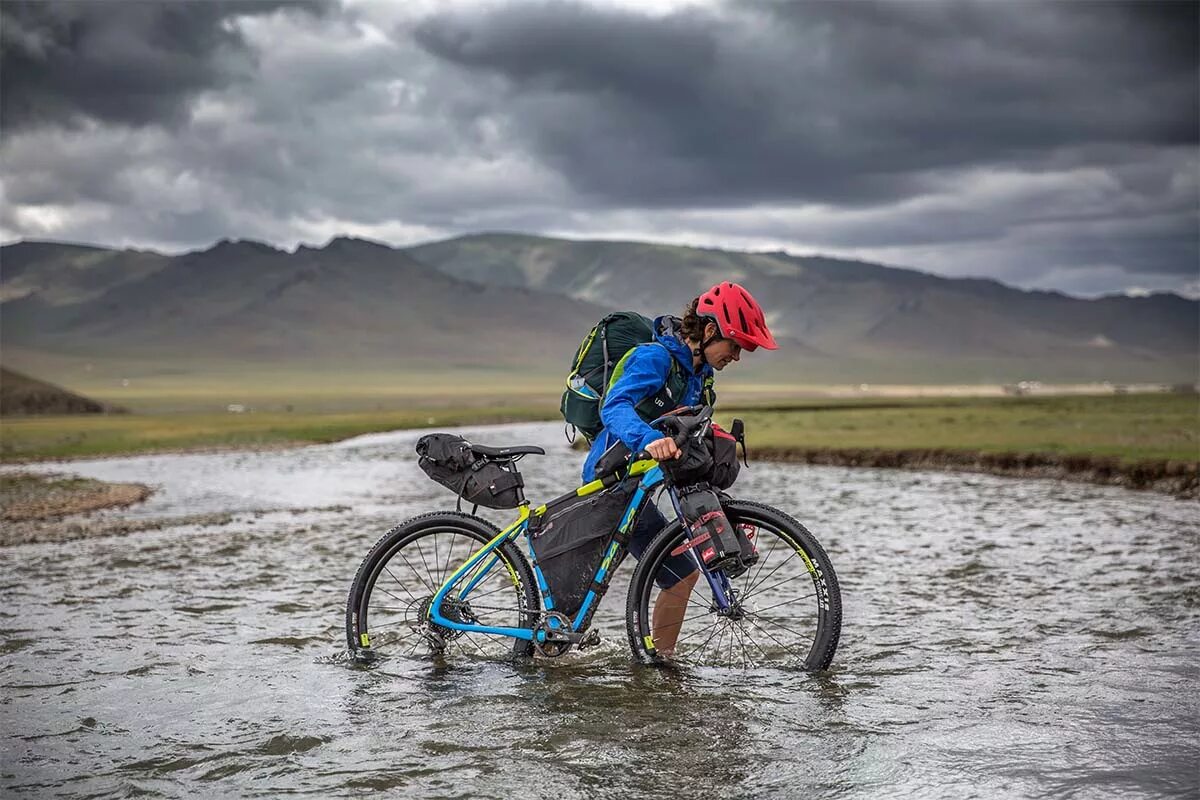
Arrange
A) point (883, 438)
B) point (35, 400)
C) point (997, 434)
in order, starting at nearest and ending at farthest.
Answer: point (997, 434)
point (883, 438)
point (35, 400)

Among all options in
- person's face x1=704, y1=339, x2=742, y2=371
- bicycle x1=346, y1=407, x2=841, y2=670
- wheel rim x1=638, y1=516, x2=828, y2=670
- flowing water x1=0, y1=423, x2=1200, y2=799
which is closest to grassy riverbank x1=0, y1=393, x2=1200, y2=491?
flowing water x1=0, y1=423, x2=1200, y2=799

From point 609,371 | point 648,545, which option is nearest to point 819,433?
point 648,545

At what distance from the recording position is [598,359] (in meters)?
7.24

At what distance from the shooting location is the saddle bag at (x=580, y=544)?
726 cm

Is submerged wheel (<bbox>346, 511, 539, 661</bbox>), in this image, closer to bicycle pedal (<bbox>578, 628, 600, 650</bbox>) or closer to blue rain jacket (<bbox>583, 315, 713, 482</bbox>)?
bicycle pedal (<bbox>578, 628, 600, 650</bbox>)

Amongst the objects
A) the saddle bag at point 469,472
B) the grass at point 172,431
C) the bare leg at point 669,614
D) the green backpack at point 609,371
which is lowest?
the grass at point 172,431

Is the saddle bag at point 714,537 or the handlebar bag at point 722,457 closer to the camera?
the saddle bag at point 714,537

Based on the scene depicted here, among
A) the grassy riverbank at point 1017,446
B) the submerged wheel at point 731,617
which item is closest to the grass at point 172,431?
the grassy riverbank at point 1017,446

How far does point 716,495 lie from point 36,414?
228 ft

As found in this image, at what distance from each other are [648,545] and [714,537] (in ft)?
2.28

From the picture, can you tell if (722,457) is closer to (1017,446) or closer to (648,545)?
(648,545)

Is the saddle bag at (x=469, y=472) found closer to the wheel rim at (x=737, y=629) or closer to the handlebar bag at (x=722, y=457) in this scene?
the wheel rim at (x=737, y=629)

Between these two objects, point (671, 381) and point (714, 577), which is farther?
point (671, 381)

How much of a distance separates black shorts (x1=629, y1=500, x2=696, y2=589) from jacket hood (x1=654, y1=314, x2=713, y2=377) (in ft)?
2.97
